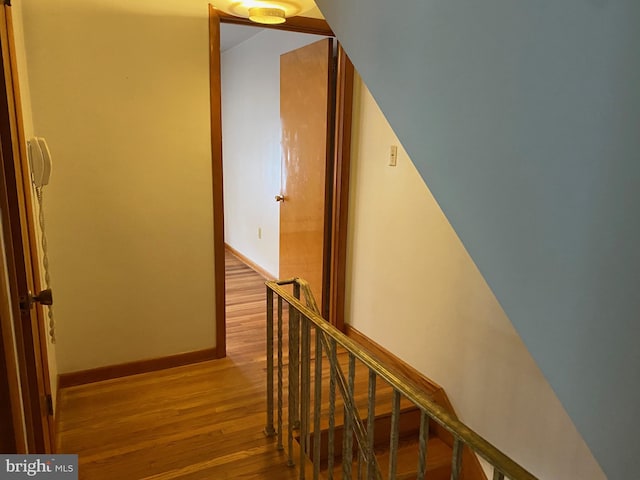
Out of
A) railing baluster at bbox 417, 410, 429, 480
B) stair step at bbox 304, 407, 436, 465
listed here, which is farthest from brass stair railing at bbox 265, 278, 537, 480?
stair step at bbox 304, 407, 436, 465

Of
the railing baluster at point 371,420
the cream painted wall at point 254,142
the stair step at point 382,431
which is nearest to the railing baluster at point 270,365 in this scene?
the stair step at point 382,431

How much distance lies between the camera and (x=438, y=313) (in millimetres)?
2586

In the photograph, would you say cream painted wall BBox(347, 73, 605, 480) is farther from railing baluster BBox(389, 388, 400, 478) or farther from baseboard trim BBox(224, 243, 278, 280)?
baseboard trim BBox(224, 243, 278, 280)

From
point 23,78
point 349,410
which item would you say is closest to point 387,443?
point 349,410

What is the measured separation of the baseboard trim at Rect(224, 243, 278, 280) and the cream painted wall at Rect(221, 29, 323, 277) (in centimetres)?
4

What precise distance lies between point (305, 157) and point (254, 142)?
63.0 inches

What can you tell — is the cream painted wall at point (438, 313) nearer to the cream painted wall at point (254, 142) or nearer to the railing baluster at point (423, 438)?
the railing baluster at point (423, 438)

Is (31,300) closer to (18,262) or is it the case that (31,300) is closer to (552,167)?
(18,262)

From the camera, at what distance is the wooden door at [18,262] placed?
1286 millimetres

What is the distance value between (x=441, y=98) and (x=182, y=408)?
2238 millimetres

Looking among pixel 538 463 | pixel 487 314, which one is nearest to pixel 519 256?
pixel 487 314

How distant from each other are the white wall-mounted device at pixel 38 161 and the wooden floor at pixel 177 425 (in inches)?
48.1

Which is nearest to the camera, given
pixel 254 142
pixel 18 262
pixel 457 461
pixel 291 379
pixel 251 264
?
pixel 457 461

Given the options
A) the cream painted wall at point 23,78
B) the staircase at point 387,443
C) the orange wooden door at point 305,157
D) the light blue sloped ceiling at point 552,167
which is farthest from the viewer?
the orange wooden door at point 305,157
